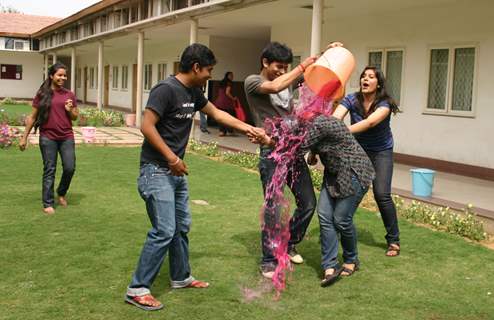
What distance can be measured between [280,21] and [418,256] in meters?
11.0

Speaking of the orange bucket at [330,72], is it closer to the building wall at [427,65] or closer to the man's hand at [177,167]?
the man's hand at [177,167]

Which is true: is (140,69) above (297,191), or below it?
above

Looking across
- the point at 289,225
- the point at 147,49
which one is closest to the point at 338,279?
the point at 289,225

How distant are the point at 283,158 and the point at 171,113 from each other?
3.28ft

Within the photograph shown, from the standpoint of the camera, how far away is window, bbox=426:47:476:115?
1055 centimetres

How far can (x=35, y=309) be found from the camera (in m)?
3.84

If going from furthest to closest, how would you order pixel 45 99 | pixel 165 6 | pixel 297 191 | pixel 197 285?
pixel 165 6, pixel 45 99, pixel 297 191, pixel 197 285

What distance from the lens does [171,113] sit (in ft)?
12.6

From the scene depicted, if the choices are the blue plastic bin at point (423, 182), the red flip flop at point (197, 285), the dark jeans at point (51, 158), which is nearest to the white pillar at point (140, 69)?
the dark jeans at point (51, 158)

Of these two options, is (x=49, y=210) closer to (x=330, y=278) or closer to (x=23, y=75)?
(x=330, y=278)

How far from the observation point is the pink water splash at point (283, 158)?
4.35m

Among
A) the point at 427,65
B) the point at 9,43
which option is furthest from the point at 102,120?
the point at 9,43

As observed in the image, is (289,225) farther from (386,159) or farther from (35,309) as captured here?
(35,309)

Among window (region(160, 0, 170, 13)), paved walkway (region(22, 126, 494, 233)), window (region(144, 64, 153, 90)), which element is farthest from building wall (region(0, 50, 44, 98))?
paved walkway (region(22, 126, 494, 233))
